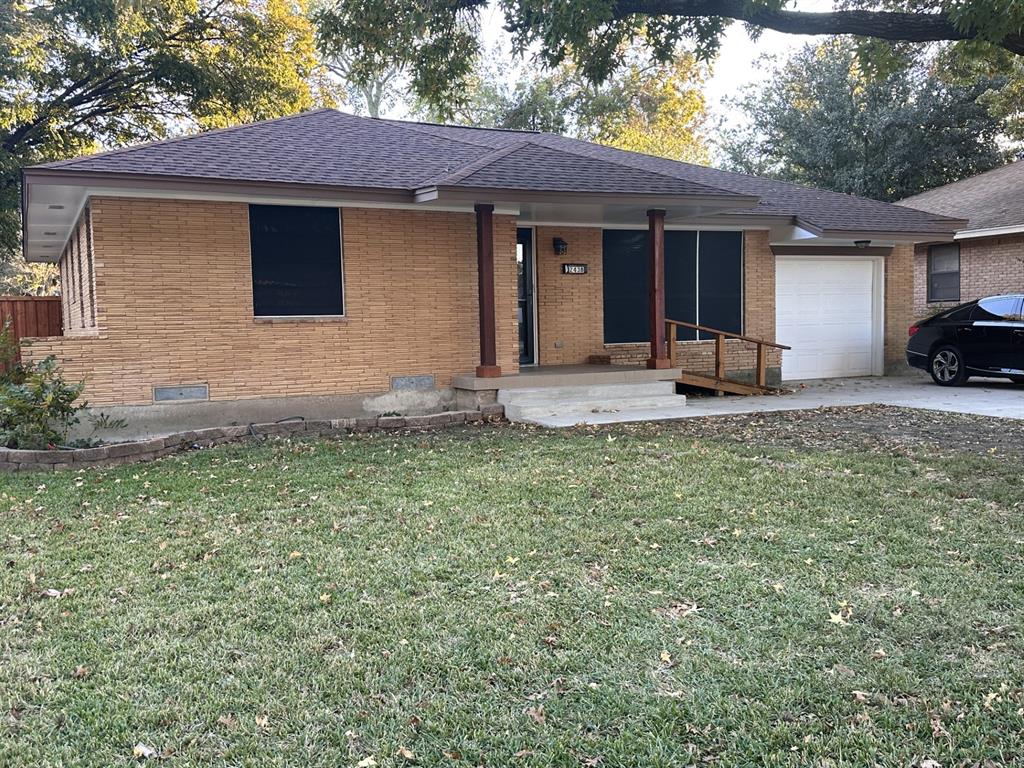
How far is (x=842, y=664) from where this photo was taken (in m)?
3.50

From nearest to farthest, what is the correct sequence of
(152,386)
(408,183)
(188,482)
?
(188,482), (152,386), (408,183)

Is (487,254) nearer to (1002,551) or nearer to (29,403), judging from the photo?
(29,403)

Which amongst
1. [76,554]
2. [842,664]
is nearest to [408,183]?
[76,554]

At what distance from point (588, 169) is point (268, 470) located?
20.0 feet

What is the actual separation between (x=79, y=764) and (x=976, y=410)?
1104 cm

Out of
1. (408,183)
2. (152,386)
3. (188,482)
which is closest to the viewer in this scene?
(188,482)

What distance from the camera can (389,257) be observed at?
11.3m

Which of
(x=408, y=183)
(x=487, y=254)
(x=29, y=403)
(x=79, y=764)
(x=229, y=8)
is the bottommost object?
(x=79, y=764)

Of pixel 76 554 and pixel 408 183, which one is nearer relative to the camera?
pixel 76 554

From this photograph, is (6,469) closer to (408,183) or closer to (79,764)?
(408,183)

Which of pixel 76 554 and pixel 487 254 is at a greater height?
pixel 487 254

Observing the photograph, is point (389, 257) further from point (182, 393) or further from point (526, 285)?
point (182, 393)

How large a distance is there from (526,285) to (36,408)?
6989 mm

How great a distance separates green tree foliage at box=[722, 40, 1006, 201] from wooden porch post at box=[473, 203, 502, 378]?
1690 cm
